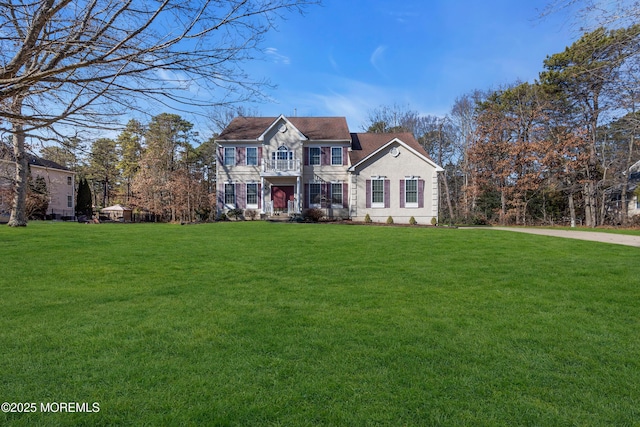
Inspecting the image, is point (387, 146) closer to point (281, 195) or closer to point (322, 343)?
point (281, 195)

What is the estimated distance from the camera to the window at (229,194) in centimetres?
2478

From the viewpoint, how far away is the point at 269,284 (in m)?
6.14

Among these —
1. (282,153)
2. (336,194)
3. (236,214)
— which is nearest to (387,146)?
(336,194)

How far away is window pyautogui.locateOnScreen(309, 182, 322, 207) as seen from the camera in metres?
24.5

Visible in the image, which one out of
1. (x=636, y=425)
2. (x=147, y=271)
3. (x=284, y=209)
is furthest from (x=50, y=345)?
(x=284, y=209)

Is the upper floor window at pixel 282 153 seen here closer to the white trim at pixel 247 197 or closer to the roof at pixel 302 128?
the roof at pixel 302 128

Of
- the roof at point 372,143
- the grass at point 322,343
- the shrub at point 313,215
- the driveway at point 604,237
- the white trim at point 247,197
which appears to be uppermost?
the roof at point 372,143

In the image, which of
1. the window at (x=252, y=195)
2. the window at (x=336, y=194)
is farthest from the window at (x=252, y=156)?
the window at (x=336, y=194)

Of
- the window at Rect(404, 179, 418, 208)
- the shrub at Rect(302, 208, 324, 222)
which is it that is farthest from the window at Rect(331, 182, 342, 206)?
the window at Rect(404, 179, 418, 208)

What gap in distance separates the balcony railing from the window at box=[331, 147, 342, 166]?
2506mm

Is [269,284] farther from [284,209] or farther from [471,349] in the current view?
[284,209]

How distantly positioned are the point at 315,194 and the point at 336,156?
303 cm

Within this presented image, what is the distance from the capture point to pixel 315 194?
80.7 feet

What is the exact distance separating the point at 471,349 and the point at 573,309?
2.38m
